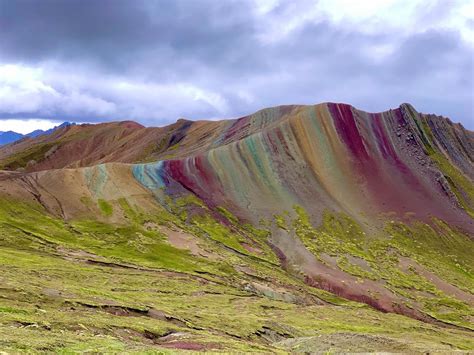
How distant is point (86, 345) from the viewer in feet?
77.7

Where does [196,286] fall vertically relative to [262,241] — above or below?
below

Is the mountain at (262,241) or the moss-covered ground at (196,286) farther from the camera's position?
the mountain at (262,241)

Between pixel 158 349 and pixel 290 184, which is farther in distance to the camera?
pixel 290 184

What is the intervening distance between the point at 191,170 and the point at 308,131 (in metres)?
43.8

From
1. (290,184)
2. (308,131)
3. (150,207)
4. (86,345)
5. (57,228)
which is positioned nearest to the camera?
(86,345)

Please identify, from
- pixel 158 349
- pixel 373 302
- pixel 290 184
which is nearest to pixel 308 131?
pixel 290 184

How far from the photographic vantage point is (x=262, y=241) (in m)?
106

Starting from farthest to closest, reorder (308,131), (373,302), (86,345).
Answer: (308,131), (373,302), (86,345)

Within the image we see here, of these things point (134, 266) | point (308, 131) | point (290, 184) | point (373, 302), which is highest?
point (308, 131)

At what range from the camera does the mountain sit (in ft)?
126

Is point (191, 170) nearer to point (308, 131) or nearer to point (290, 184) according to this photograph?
point (290, 184)

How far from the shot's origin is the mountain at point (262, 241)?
38.3 metres

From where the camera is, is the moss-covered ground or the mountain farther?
the mountain

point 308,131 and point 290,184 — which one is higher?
point 308,131
